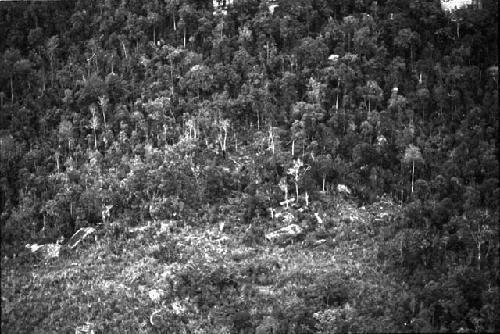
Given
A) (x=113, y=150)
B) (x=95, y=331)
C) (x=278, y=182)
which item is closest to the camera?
(x=95, y=331)

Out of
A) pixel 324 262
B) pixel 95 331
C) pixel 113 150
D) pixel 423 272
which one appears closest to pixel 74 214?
pixel 113 150

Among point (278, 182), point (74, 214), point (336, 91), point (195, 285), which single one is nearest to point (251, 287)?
point (195, 285)

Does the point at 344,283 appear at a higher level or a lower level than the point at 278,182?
lower

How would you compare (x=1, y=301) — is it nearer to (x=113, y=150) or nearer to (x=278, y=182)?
(x=113, y=150)

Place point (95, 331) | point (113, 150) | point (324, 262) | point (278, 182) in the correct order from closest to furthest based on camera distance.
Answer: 1. point (95, 331)
2. point (324, 262)
3. point (278, 182)
4. point (113, 150)

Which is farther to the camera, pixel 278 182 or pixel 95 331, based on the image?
pixel 278 182

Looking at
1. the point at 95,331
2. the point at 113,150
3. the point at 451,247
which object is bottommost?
the point at 95,331
